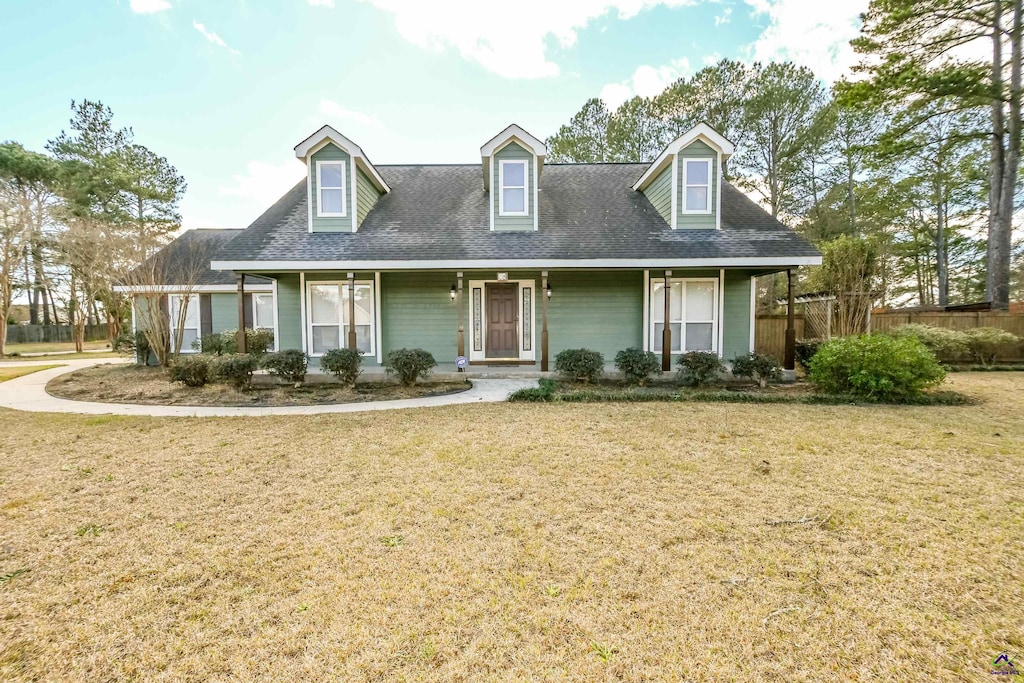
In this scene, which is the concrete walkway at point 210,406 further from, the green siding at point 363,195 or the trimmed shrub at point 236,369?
the green siding at point 363,195

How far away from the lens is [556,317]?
12.0 metres

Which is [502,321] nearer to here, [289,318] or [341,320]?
[341,320]

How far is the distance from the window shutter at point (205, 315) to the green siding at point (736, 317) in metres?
16.8

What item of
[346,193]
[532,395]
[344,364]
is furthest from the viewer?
[346,193]

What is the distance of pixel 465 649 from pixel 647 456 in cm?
351

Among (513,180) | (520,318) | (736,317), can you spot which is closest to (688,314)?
(736,317)

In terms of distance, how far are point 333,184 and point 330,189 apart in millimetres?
166

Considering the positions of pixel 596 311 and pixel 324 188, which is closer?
pixel 324 188

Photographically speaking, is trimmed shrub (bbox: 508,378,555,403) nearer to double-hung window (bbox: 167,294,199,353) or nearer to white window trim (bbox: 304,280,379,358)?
white window trim (bbox: 304,280,379,358)

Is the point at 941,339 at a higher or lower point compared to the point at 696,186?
lower

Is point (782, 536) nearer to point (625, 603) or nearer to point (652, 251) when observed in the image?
point (625, 603)

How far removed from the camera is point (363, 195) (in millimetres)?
12000

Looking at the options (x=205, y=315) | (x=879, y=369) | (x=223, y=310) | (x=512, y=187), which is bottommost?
(x=879, y=369)

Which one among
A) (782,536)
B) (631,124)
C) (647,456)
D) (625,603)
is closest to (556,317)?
(647,456)
